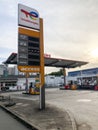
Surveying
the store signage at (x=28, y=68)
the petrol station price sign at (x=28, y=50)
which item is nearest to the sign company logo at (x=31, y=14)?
the petrol station price sign at (x=28, y=50)

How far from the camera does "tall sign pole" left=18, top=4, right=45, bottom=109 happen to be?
12.8 metres

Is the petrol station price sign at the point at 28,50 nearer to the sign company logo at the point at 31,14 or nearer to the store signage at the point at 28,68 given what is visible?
the store signage at the point at 28,68

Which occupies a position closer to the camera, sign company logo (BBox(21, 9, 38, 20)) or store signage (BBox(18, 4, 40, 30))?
store signage (BBox(18, 4, 40, 30))

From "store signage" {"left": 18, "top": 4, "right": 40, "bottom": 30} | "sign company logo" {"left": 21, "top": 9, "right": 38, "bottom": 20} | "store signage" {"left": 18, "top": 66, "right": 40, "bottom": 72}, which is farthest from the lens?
"sign company logo" {"left": 21, "top": 9, "right": 38, "bottom": 20}

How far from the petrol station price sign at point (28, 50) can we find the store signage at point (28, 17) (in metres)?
0.40

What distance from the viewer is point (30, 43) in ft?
44.0

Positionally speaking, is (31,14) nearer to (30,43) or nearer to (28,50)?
(30,43)

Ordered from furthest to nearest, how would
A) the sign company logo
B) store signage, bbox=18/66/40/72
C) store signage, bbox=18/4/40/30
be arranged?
the sign company logo < store signage, bbox=18/4/40/30 < store signage, bbox=18/66/40/72

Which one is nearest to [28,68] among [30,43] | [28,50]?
[28,50]

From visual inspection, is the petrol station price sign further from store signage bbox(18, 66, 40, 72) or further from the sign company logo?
the sign company logo

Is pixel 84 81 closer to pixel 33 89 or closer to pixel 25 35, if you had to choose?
pixel 33 89

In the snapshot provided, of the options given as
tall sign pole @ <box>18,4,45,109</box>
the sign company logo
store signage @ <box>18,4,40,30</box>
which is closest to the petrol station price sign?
tall sign pole @ <box>18,4,45,109</box>

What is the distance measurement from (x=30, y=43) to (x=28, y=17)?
1645 mm

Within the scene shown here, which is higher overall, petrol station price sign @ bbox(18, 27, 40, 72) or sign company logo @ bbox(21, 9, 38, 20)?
sign company logo @ bbox(21, 9, 38, 20)
